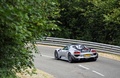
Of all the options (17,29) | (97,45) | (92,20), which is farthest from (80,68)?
(92,20)

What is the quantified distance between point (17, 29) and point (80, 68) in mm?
11384

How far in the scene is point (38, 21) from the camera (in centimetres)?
780

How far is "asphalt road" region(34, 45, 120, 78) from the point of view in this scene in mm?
15562

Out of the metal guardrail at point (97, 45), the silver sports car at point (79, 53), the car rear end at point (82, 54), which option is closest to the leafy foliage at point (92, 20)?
the metal guardrail at point (97, 45)

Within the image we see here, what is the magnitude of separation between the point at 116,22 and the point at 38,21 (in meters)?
19.9

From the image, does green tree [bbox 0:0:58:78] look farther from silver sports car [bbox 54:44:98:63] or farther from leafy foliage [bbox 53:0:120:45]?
leafy foliage [bbox 53:0:120:45]

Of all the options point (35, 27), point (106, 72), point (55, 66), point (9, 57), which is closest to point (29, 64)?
point (9, 57)

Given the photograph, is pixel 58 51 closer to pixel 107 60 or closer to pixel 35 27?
pixel 107 60

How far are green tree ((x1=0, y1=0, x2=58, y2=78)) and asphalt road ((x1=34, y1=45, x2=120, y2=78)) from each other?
6257 millimetres

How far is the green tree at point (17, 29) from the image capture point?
6.52 metres

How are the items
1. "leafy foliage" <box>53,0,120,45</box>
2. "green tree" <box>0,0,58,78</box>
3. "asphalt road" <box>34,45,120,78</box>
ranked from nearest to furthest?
"green tree" <box>0,0,58,78</box> < "asphalt road" <box>34,45,120,78</box> < "leafy foliage" <box>53,0,120,45</box>

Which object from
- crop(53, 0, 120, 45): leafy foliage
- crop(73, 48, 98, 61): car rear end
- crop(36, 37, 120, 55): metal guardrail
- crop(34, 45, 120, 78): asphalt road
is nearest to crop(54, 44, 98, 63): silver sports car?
crop(73, 48, 98, 61): car rear end

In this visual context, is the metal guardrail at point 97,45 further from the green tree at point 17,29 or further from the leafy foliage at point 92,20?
the green tree at point 17,29

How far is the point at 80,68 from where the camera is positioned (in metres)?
17.5
